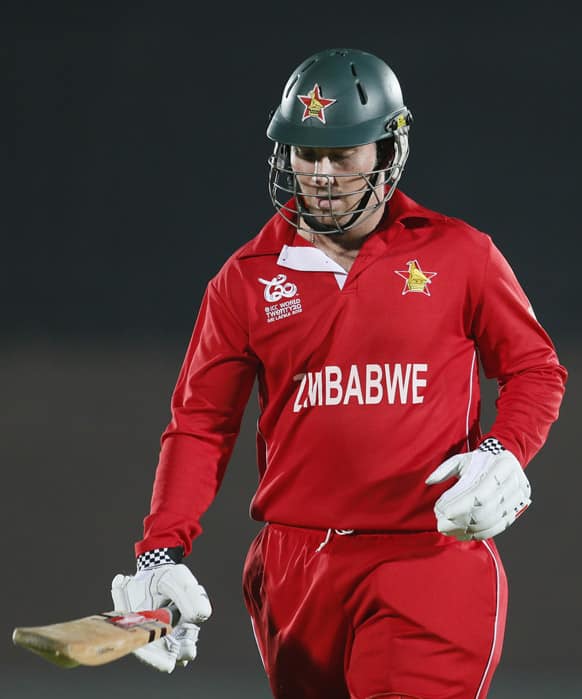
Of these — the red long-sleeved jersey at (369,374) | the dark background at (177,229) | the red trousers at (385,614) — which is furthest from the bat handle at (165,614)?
the dark background at (177,229)

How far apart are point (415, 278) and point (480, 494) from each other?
0.41 meters

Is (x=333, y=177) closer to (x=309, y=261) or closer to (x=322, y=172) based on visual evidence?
(x=322, y=172)

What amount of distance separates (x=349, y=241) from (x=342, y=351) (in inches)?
8.0

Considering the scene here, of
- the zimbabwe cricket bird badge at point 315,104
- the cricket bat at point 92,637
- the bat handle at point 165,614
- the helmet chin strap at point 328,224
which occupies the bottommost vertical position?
the bat handle at point 165,614

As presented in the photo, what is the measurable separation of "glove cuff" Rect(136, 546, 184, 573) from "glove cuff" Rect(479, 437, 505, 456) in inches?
20.2

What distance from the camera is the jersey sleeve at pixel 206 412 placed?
220 centimetres

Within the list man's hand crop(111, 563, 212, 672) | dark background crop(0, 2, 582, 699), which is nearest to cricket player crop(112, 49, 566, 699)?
man's hand crop(111, 563, 212, 672)

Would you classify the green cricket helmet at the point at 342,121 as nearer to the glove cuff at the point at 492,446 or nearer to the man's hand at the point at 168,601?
the glove cuff at the point at 492,446

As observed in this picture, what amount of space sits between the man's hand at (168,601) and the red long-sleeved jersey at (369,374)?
0.07 metres

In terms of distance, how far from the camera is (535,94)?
12.8 feet

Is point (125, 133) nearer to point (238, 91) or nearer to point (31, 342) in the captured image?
point (238, 91)

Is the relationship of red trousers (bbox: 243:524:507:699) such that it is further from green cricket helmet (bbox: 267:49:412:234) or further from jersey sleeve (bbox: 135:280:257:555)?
green cricket helmet (bbox: 267:49:412:234)

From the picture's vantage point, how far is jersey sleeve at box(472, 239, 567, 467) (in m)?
2.12

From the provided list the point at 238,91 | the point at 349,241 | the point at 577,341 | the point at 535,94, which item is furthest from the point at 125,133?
the point at 349,241
